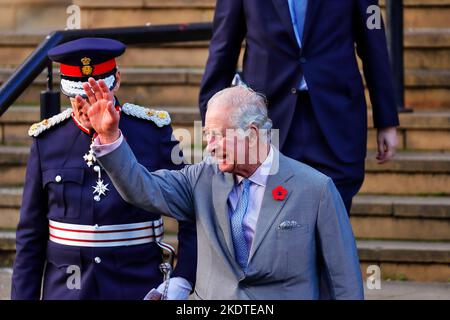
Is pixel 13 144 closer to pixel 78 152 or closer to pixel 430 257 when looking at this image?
pixel 430 257

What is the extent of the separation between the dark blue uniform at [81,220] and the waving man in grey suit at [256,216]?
62 centimetres

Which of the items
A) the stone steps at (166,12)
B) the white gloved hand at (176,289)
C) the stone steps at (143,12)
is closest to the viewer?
the white gloved hand at (176,289)

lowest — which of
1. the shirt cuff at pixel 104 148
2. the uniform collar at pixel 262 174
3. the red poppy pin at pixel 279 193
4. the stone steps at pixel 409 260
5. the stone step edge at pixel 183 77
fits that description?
the stone steps at pixel 409 260

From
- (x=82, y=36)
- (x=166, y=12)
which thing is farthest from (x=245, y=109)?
(x=166, y=12)

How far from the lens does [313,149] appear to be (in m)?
6.00

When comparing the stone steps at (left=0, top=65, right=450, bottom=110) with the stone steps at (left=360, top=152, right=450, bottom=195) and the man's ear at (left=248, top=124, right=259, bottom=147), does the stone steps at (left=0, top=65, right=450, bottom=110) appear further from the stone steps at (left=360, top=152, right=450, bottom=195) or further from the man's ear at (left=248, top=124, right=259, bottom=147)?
the man's ear at (left=248, top=124, right=259, bottom=147)

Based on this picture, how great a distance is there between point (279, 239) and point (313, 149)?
1.45 metres

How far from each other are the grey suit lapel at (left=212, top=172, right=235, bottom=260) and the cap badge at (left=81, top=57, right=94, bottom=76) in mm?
810

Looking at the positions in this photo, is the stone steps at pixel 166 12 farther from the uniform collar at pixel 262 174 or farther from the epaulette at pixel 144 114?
the uniform collar at pixel 262 174

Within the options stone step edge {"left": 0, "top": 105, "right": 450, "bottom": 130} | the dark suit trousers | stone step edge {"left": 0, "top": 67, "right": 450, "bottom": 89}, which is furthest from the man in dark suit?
stone step edge {"left": 0, "top": 67, "right": 450, "bottom": 89}

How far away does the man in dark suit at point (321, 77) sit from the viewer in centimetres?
600

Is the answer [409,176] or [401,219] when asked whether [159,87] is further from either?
[401,219]

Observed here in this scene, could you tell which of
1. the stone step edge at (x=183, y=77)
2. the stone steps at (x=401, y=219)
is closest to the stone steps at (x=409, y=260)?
the stone steps at (x=401, y=219)

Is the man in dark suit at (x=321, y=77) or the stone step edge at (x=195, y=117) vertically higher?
the man in dark suit at (x=321, y=77)
